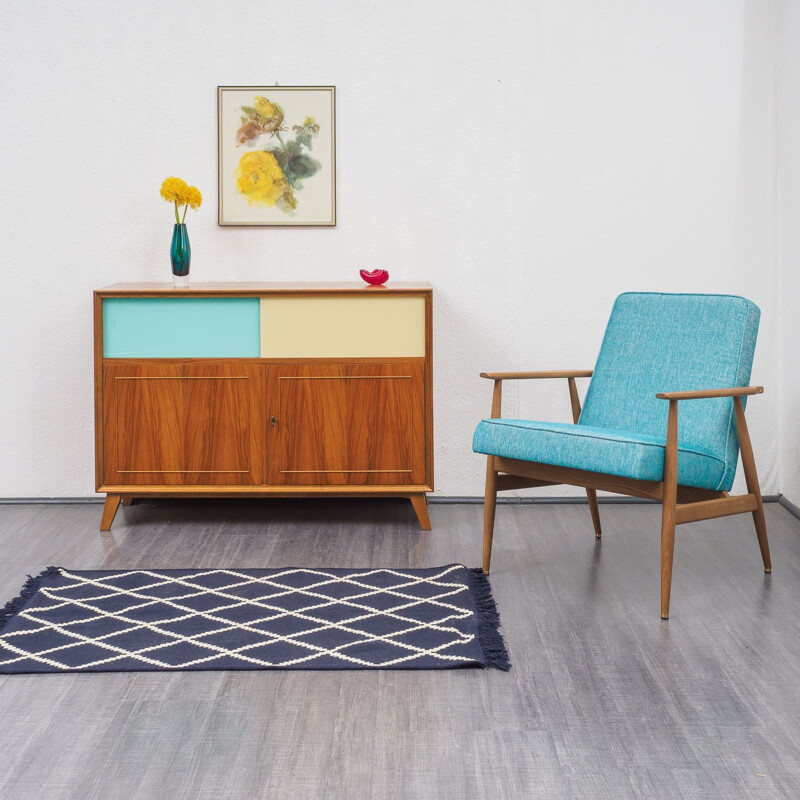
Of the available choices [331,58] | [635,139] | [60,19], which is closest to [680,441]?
[635,139]

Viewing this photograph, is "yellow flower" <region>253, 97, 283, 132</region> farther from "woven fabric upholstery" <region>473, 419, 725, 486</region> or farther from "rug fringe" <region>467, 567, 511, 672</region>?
"rug fringe" <region>467, 567, 511, 672</region>

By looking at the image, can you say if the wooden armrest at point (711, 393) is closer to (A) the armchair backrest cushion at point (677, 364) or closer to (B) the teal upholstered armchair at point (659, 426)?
(B) the teal upholstered armchair at point (659, 426)

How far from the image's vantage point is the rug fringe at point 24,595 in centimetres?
279

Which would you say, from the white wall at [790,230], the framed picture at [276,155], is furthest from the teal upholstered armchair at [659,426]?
the framed picture at [276,155]

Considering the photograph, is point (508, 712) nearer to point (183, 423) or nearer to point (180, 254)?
point (183, 423)

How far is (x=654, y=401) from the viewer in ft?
11.1

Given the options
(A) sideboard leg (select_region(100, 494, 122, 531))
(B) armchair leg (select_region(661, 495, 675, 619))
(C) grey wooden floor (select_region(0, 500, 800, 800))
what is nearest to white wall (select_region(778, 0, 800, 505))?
(C) grey wooden floor (select_region(0, 500, 800, 800))

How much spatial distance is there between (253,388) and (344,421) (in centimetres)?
38

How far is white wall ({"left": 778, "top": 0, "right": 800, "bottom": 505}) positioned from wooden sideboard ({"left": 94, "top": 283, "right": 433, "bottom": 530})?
1.59 m

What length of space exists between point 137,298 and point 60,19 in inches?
53.8

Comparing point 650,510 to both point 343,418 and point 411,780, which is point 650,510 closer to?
point 343,418

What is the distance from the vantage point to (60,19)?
4.14 meters

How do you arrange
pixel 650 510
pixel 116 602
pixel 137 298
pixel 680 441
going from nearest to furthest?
pixel 116 602 → pixel 680 441 → pixel 137 298 → pixel 650 510

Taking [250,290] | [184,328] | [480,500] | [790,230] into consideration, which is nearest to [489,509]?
[480,500]
